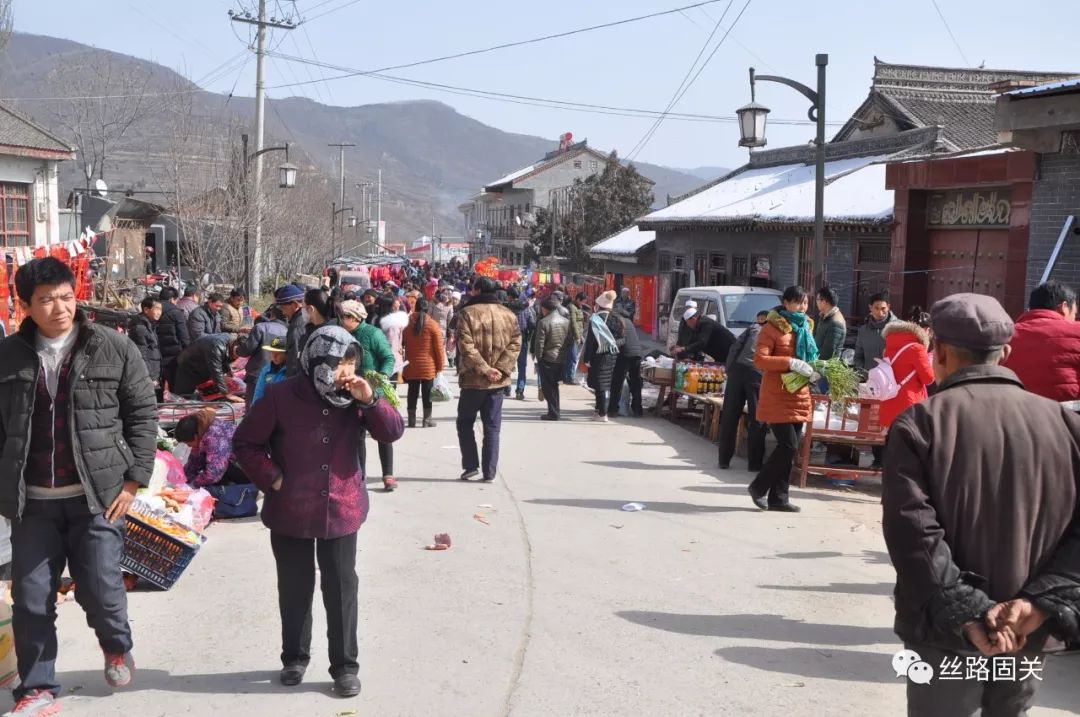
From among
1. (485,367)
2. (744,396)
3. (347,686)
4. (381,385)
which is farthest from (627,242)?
(347,686)

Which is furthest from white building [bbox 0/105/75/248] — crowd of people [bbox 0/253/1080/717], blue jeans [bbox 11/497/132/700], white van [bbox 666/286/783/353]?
blue jeans [bbox 11/497/132/700]

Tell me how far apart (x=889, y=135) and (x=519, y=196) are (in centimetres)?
6150

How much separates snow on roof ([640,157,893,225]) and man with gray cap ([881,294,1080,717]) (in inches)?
576

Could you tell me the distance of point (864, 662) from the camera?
5.51 meters

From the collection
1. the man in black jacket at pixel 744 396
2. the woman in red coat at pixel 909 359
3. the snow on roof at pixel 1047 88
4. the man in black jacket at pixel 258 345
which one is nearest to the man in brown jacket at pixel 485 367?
the man in black jacket at pixel 258 345

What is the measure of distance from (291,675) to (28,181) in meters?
28.4

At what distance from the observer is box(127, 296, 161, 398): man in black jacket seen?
41.7 ft

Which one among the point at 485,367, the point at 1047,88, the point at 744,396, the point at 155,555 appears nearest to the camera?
the point at 155,555

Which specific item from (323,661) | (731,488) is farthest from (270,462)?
(731,488)

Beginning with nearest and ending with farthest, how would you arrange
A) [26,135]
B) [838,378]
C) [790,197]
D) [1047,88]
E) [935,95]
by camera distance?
1. [838,378]
2. [1047,88]
3. [790,197]
4. [935,95]
5. [26,135]

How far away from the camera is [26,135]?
95.6 feet

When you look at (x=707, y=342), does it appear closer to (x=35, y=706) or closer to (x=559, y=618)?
(x=559, y=618)

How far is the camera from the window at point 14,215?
28766mm

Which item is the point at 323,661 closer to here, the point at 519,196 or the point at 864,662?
the point at 864,662
